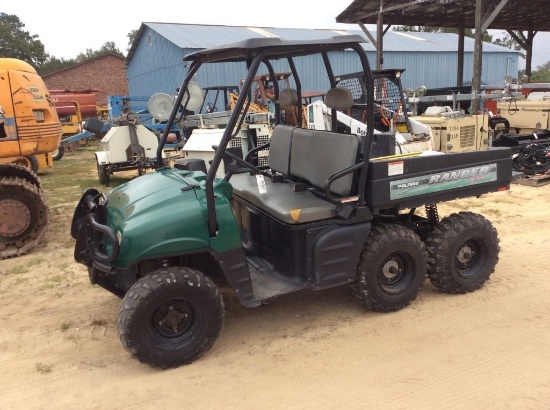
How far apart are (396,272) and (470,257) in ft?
2.66

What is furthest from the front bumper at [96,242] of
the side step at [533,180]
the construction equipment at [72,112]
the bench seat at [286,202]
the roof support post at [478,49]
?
the construction equipment at [72,112]

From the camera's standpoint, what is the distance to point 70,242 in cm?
619

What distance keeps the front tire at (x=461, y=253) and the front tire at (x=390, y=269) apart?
0.65 feet

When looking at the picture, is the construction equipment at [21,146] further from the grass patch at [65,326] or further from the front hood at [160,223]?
the front hood at [160,223]

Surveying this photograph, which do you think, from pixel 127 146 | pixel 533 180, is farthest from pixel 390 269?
pixel 127 146

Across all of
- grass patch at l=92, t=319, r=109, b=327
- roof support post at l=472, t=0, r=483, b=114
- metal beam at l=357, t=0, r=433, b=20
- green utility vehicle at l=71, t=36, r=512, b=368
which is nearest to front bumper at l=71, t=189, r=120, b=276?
green utility vehicle at l=71, t=36, r=512, b=368

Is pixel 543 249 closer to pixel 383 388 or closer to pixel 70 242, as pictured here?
pixel 383 388

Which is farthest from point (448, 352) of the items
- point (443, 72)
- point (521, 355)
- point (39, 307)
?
point (443, 72)

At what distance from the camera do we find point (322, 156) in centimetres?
388

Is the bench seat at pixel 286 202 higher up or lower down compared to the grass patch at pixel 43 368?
higher up

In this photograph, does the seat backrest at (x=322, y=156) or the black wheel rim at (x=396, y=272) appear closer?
the seat backrest at (x=322, y=156)

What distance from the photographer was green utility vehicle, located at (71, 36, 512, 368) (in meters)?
3.15

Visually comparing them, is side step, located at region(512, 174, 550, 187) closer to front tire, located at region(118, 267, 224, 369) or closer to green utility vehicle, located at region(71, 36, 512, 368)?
green utility vehicle, located at region(71, 36, 512, 368)

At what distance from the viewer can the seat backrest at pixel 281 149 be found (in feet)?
14.3
